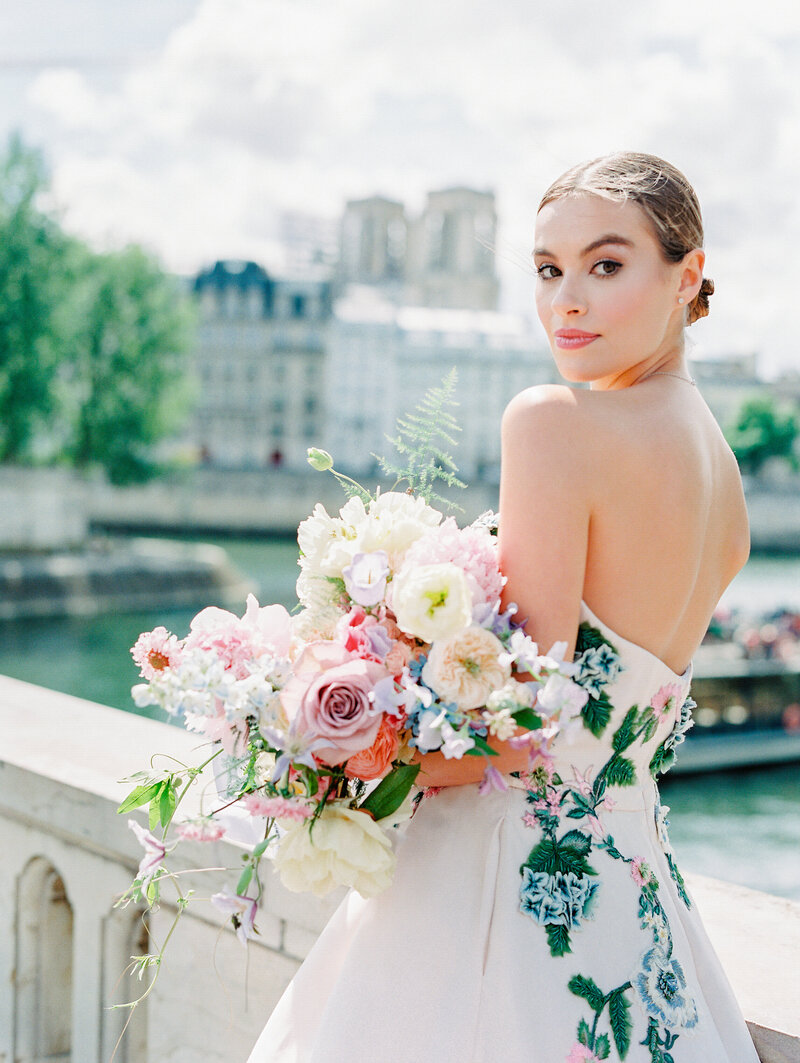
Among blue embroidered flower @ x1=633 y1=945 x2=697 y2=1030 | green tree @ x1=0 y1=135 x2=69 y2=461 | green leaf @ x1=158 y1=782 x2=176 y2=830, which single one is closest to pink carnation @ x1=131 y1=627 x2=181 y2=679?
green leaf @ x1=158 y1=782 x2=176 y2=830

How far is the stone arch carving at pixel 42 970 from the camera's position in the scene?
2.11 meters

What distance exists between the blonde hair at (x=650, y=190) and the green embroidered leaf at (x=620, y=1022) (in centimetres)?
79

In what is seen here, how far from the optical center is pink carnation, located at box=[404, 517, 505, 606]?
1136 mm

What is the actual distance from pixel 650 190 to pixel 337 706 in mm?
644

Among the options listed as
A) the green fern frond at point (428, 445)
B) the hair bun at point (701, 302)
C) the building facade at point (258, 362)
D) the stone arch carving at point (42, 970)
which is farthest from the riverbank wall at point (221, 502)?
the green fern frond at point (428, 445)

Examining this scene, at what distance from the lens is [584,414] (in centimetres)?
115

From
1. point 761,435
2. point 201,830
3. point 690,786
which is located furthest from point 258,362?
point 201,830

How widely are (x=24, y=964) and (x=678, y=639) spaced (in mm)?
1489

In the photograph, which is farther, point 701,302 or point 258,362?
point 258,362

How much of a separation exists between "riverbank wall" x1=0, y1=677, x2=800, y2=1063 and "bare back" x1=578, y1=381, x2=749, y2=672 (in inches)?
23.2

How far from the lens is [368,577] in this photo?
3.79ft

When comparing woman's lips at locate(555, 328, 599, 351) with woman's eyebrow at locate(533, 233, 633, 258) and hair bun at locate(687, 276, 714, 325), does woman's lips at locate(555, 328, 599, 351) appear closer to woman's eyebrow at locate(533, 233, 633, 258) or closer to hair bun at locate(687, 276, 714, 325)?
woman's eyebrow at locate(533, 233, 633, 258)

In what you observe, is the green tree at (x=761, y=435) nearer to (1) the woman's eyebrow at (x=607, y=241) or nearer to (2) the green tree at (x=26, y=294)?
(2) the green tree at (x=26, y=294)

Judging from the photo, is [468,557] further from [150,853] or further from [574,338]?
[150,853]
